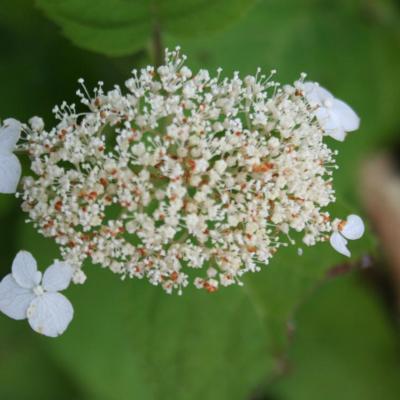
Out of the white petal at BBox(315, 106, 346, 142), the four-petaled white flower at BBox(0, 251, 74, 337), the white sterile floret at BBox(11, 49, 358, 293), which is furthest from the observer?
the white petal at BBox(315, 106, 346, 142)

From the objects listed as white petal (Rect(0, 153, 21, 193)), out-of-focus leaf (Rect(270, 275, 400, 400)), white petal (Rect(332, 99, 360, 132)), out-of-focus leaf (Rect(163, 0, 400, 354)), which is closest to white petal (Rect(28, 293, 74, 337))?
white petal (Rect(0, 153, 21, 193))

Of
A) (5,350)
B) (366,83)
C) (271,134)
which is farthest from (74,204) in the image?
(366,83)

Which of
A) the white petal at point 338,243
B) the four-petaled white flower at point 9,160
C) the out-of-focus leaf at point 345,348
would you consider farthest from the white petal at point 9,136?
the out-of-focus leaf at point 345,348

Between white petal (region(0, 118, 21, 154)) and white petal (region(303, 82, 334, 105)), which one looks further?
white petal (region(303, 82, 334, 105))

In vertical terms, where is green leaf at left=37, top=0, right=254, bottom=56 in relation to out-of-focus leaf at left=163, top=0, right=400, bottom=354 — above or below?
below

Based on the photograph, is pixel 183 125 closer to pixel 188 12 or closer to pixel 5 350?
pixel 188 12

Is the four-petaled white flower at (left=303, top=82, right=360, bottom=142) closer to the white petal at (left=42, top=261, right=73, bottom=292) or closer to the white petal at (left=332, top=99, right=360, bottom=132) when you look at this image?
the white petal at (left=332, top=99, right=360, bottom=132)

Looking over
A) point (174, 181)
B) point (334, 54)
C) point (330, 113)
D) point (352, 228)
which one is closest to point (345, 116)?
point (330, 113)

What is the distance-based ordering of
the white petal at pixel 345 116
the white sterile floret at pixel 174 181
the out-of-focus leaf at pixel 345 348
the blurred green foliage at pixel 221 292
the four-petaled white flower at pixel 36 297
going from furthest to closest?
1. the out-of-focus leaf at pixel 345 348
2. the blurred green foliage at pixel 221 292
3. the white petal at pixel 345 116
4. the four-petaled white flower at pixel 36 297
5. the white sterile floret at pixel 174 181

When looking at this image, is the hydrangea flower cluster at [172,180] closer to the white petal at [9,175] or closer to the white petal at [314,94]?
the white petal at [9,175]
